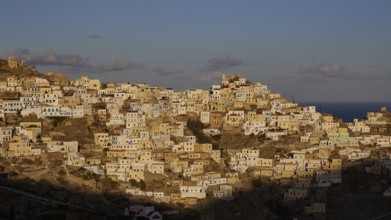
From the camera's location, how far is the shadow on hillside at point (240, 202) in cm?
4869

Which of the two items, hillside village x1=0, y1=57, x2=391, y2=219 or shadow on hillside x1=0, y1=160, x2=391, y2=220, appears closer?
shadow on hillside x1=0, y1=160, x2=391, y2=220

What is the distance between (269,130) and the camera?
76.4 metres

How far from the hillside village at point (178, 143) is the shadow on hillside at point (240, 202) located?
0.28 meters

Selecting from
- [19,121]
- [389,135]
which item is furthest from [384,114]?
[19,121]

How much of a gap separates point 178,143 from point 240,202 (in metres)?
11.5

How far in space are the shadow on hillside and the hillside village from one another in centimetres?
28

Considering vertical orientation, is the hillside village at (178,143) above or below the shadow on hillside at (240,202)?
above

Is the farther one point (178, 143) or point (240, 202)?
point (178, 143)

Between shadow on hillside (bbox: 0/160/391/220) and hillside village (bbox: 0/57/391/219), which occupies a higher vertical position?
hillside village (bbox: 0/57/391/219)

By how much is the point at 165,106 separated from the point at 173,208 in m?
25.1

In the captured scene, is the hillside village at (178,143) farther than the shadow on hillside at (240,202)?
Yes

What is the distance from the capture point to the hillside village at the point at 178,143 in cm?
5866

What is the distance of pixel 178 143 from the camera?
225 ft

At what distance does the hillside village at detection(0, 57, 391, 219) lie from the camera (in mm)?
58656
